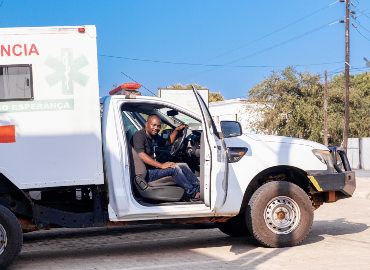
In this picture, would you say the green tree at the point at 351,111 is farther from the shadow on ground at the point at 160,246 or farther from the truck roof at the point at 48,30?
the truck roof at the point at 48,30

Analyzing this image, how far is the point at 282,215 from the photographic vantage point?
20.1 ft

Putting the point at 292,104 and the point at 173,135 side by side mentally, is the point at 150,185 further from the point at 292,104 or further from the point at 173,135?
the point at 292,104

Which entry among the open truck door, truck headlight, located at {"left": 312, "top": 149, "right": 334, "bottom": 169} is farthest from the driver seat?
truck headlight, located at {"left": 312, "top": 149, "right": 334, "bottom": 169}

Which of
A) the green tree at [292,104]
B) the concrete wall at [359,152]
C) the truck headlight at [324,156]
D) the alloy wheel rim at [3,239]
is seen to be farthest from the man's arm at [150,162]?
the green tree at [292,104]

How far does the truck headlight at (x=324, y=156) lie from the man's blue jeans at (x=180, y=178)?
1.71 metres

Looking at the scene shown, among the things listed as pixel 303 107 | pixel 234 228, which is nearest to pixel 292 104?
pixel 303 107

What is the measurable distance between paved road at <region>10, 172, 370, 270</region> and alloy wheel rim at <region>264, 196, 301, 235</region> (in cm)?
29

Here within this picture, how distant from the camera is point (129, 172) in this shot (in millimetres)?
5566

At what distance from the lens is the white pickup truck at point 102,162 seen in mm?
5195

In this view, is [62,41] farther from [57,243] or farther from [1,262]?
[57,243]

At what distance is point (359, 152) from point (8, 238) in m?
29.4

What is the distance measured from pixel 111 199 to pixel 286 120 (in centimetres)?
3241

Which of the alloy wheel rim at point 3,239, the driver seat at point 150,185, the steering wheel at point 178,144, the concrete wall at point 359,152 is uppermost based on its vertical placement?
the steering wheel at point 178,144

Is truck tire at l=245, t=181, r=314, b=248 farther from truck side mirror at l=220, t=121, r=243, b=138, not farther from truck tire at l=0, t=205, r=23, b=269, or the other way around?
truck tire at l=0, t=205, r=23, b=269
